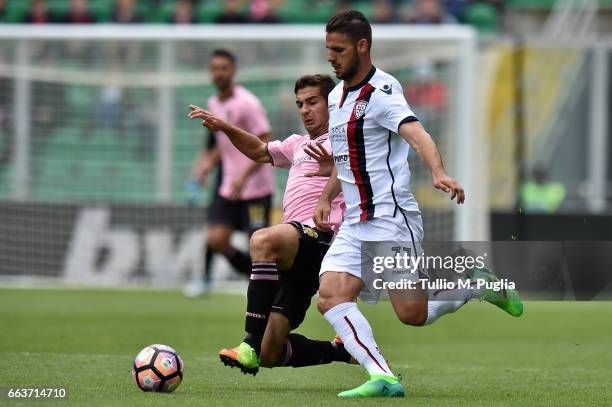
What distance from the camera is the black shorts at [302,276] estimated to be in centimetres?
767

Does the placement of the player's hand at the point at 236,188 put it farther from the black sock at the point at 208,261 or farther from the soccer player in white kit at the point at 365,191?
the soccer player in white kit at the point at 365,191

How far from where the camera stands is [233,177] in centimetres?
1369

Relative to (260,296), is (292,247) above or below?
above

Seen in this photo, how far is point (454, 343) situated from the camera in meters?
11.0

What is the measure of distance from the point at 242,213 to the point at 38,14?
8.10 m

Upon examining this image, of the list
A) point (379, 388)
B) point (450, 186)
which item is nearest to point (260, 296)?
point (379, 388)

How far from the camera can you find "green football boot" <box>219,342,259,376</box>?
712cm

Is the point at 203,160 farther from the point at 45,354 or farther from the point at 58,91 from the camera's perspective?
the point at 45,354

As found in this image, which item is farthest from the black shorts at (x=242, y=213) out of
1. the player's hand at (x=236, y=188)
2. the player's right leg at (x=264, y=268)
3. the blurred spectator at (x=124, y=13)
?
the blurred spectator at (x=124, y=13)

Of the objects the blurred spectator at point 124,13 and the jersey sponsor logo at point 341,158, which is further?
the blurred spectator at point 124,13

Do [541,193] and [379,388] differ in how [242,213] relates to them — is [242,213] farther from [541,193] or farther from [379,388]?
[541,193]

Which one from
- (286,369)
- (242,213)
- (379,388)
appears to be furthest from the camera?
(242,213)

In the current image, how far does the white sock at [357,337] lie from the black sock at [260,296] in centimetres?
53

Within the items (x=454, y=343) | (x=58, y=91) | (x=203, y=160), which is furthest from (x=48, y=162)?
(x=454, y=343)
